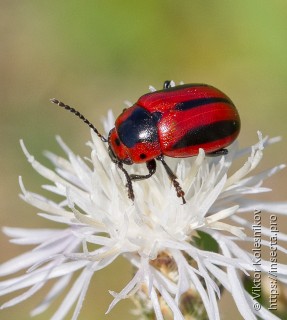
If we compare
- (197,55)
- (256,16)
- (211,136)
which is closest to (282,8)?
(256,16)

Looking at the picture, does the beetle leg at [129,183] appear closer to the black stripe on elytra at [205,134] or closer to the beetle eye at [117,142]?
the beetle eye at [117,142]

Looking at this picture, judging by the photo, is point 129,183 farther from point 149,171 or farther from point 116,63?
point 116,63

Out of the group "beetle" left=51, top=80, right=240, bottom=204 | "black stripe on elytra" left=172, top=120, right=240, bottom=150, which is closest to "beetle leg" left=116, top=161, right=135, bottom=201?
"beetle" left=51, top=80, right=240, bottom=204

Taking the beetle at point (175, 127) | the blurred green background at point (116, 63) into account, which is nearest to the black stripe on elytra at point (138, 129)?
the beetle at point (175, 127)

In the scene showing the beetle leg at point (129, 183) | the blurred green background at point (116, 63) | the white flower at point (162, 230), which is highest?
the blurred green background at point (116, 63)

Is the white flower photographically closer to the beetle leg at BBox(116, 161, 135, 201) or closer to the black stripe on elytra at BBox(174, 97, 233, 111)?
Result: the beetle leg at BBox(116, 161, 135, 201)

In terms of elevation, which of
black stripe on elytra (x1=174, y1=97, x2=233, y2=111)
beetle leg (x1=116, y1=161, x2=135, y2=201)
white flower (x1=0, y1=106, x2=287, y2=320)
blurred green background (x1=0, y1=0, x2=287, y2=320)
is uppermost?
blurred green background (x1=0, y1=0, x2=287, y2=320)
